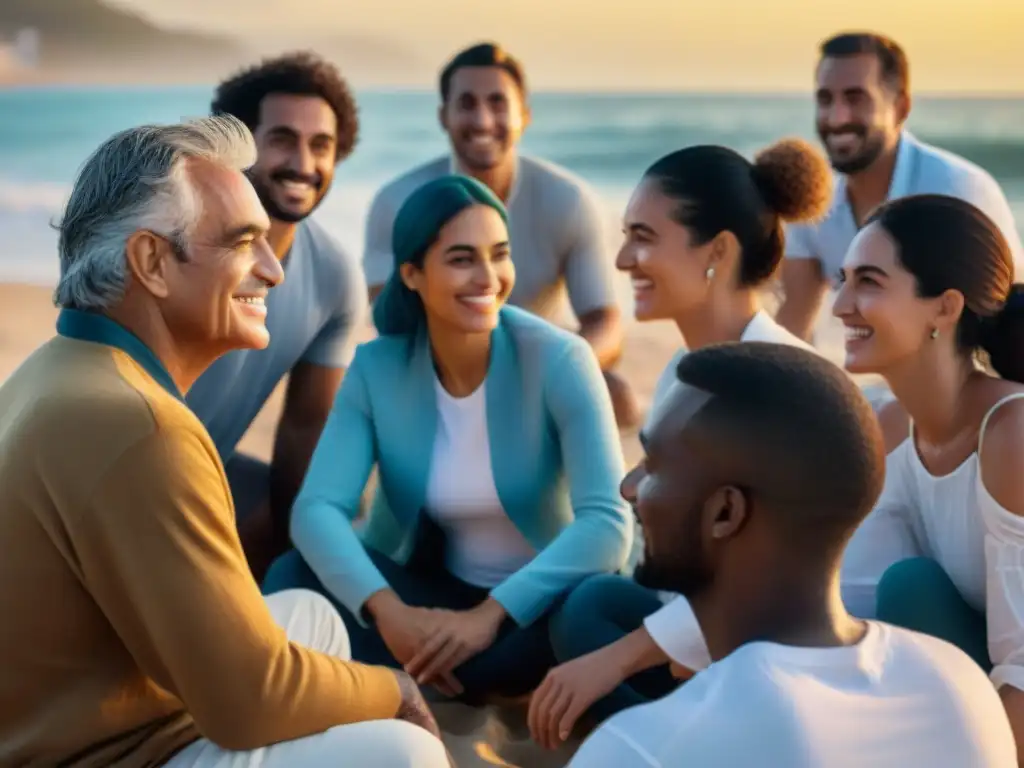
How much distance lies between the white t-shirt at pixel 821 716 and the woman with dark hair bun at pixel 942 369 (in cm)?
89

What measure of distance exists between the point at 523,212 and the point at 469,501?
1.74 metres

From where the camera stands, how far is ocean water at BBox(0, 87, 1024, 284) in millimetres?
16344

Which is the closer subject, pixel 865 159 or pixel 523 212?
pixel 865 159

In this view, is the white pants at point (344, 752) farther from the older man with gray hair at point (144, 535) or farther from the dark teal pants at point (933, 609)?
the dark teal pants at point (933, 609)

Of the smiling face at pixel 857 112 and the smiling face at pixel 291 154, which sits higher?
the smiling face at pixel 857 112

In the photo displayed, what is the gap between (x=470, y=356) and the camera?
306 centimetres

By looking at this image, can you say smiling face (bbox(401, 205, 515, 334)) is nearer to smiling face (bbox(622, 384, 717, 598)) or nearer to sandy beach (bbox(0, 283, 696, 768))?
sandy beach (bbox(0, 283, 696, 768))

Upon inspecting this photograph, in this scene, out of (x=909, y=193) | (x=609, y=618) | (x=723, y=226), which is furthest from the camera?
(x=909, y=193)

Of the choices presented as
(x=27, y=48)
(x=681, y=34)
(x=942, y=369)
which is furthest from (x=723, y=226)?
(x=681, y=34)

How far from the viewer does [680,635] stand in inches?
88.0

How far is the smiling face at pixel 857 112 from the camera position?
4324 millimetres

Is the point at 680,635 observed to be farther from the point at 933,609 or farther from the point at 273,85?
the point at 273,85

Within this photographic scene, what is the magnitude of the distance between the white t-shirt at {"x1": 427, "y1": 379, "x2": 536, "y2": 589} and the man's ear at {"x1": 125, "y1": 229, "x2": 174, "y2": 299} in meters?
1.25

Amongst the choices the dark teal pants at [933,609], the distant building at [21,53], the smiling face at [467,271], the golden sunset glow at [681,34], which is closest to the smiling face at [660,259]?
the smiling face at [467,271]
